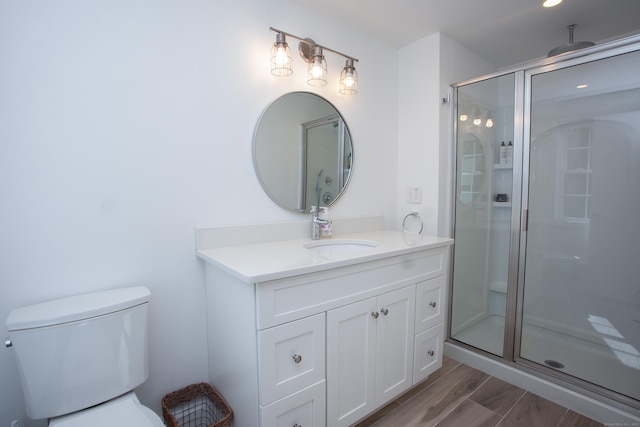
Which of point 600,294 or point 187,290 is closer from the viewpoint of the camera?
point 187,290

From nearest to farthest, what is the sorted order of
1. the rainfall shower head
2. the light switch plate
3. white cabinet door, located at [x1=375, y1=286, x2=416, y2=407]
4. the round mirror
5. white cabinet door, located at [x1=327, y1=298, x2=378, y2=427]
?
white cabinet door, located at [x1=327, y1=298, x2=378, y2=427] < white cabinet door, located at [x1=375, y1=286, x2=416, y2=407] < the round mirror < the rainfall shower head < the light switch plate

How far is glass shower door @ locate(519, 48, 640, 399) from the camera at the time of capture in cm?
163

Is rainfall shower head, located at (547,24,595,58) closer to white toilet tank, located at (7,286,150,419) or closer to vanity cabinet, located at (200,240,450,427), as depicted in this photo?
vanity cabinet, located at (200,240,450,427)

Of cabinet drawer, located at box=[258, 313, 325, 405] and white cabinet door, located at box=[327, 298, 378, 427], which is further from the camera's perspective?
white cabinet door, located at box=[327, 298, 378, 427]

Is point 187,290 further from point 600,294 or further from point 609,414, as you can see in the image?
point 600,294

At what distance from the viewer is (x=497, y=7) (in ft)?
5.73

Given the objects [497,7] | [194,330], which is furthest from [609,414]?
[497,7]

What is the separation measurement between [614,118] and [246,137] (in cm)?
202

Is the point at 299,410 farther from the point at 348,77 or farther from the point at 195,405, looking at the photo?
the point at 348,77

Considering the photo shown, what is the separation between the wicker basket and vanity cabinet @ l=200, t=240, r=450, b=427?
54mm

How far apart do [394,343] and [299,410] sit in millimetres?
564

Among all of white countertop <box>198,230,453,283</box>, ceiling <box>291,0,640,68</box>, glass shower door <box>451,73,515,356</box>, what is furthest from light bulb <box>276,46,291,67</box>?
glass shower door <box>451,73,515,356</box>

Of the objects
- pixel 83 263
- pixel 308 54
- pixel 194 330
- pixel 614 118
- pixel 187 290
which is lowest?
pixel 194 330

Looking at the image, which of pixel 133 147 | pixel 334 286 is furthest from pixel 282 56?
pixel 334 286
